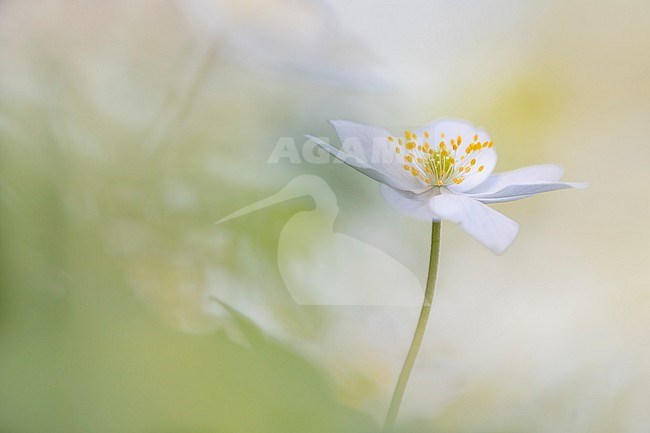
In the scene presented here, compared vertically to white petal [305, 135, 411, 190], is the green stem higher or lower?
lower

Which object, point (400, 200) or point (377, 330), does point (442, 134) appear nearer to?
point (400, 200)

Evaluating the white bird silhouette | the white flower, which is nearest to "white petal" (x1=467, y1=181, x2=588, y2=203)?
the white flower

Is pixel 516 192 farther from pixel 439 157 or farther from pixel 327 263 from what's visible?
pixel 327 263

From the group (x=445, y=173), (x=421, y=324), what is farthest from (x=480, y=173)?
(x=421, y=324)

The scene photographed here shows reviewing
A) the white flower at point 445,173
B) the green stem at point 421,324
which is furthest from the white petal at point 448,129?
the green stem at point 421,324

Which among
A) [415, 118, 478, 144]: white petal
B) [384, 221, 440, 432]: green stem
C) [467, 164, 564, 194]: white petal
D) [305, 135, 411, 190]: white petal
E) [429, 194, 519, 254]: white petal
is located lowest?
[384, 221, 440, 432]: green stem

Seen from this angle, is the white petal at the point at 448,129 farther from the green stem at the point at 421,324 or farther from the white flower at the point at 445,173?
the green stem at the point at 421,324

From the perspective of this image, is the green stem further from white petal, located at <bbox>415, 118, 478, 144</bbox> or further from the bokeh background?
white petal, located at <bbox>415, 118, 478, 144</bbox>

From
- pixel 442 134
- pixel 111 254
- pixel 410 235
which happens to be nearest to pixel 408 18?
pixel 442 134
